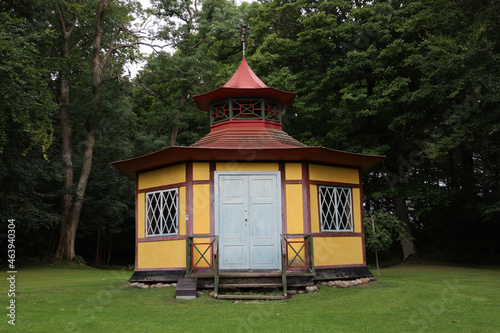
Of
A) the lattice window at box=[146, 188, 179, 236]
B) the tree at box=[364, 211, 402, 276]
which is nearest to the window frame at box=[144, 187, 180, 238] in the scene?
the lattice window at box=[146, 188, 179, 236]

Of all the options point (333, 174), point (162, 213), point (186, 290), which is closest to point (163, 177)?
point (162, 213)

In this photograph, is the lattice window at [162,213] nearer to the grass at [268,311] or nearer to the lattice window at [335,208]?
the grass at [268,311]

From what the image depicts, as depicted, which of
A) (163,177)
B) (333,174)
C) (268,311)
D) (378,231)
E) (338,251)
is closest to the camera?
(268,311)

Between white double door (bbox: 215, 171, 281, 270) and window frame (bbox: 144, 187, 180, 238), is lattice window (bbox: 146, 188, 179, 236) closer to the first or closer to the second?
window frame (bbox: 144, 187, 180, 238)

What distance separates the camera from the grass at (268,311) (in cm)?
654

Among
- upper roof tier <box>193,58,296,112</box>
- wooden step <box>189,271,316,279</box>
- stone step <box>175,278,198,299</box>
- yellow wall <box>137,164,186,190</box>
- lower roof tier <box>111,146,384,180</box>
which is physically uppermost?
upper roof tier <box>193,58,296,112</box>

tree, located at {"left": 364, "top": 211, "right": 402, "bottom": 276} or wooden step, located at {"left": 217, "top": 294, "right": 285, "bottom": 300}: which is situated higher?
tree, located at {"left": 364, "top": 211, "right": 402, "bottom": 276}

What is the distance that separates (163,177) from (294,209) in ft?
11.0

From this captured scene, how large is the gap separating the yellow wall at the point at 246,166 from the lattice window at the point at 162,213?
1.27 m

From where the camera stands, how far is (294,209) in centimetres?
1048

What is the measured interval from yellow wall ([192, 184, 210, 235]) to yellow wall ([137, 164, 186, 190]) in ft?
1.65

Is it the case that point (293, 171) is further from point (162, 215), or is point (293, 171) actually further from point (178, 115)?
point (178, 115)

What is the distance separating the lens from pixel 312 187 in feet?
35.3

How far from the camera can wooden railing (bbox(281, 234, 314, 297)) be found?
32.5 ft
